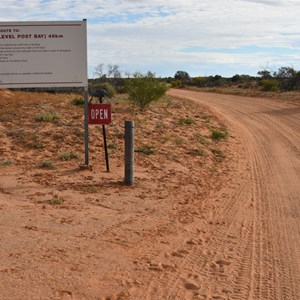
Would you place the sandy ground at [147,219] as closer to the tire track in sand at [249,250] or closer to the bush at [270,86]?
the tire track in sand at [249,250]

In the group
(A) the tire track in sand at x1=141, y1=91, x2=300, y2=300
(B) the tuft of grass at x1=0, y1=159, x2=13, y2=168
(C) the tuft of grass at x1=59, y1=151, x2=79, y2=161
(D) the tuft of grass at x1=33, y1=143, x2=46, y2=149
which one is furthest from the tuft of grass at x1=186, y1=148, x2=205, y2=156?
(B) the tuft of grass at x1=0, y1=159, x2=13, y2=168

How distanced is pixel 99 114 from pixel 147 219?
3.07 metres

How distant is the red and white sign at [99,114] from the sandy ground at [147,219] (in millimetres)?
1000

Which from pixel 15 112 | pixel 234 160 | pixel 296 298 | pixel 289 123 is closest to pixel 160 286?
pixel 296 298

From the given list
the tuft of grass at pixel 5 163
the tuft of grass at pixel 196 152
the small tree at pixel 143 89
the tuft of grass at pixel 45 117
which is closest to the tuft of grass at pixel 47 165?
the tuft of grass at pixel 5 163

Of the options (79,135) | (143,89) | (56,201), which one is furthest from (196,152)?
(143,89)

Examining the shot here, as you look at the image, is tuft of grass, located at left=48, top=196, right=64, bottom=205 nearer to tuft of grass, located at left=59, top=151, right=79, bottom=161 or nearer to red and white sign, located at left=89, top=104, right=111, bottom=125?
red and white sign, located at left=89, top=104, right=111, bottom=125

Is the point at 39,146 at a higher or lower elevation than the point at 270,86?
lower

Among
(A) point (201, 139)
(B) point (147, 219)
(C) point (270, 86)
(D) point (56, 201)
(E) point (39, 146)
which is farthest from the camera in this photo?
(C) point (270, 86)

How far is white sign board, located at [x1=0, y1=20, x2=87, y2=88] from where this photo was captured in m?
9.01

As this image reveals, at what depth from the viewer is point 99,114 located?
919cm

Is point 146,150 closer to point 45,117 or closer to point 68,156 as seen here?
point 68,156

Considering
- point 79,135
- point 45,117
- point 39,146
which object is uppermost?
point 45,117

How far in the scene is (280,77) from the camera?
54.9 meters
